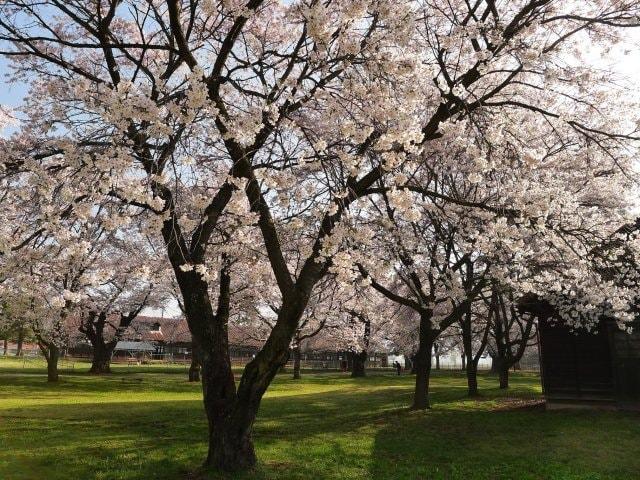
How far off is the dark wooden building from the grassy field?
2.69 ft

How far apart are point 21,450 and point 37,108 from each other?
7472mm

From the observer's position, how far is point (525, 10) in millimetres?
8312

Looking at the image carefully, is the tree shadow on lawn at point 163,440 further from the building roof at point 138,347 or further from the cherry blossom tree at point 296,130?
the building roof at point 138,347

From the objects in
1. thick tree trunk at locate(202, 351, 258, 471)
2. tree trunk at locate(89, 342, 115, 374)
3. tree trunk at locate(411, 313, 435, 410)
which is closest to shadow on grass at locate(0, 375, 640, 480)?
thick tree trunk at locate(202, 351, 258, 471)

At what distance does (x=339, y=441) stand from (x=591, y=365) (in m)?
9.01

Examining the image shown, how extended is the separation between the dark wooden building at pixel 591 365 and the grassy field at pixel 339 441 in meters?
0.82

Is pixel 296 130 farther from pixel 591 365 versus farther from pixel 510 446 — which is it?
pixel 591 365

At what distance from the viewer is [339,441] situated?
1212 cm

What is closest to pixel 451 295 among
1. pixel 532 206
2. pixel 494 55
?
pixel 532 206

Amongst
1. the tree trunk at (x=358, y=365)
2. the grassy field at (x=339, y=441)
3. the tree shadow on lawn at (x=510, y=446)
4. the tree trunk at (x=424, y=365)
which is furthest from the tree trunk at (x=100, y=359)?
the tree shadow on lawn at (x=510, y=446)

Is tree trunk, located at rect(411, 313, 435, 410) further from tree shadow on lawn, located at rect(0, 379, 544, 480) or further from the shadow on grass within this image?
tree shadow on lawn, located at rect(0, 379, 544, 480)

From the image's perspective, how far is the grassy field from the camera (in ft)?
30.0

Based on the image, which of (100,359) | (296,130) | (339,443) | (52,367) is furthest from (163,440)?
(100,359)

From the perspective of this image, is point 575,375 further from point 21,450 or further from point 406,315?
point 406,315
